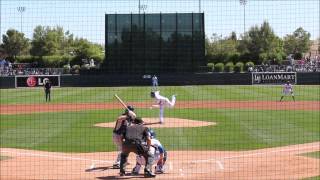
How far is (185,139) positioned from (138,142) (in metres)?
6.03

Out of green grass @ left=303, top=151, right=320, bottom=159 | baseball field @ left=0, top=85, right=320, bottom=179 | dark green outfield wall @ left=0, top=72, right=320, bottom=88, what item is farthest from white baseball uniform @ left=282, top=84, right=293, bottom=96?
green grass @ left=303, top=151, right=320, bottom=159

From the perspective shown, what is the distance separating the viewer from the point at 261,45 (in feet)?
167

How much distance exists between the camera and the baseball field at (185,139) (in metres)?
13.1

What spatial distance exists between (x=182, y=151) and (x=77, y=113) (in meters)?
11.7

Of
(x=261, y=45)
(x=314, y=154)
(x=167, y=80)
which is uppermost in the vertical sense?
(x=261, y=45)

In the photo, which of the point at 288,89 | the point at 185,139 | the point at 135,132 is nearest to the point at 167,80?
the point at 288,89

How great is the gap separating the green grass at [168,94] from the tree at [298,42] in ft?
15.3

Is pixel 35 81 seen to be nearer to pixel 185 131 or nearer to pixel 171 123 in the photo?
pixel 171 123

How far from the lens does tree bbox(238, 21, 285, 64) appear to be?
4700 centimetres

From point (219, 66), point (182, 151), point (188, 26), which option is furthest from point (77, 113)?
point (219, 66)

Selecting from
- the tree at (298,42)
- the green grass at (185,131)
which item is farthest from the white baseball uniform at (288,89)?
the tree at (298,42)

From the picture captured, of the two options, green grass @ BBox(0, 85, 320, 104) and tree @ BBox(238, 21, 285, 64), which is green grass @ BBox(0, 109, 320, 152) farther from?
tree @ BBox(238, 21, 285, 64)

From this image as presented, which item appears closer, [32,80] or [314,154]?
[314,154]

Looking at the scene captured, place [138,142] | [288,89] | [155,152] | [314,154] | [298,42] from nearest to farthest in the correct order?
[138,142], [155,152], [314,154], [288,89], [298,42]
